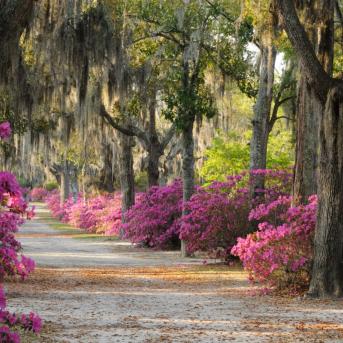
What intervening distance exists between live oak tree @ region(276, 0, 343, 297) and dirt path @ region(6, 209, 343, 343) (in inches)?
21.9

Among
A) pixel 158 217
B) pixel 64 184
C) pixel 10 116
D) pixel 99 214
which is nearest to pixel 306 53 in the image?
pixel 158 217

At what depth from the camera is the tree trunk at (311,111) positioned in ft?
38.8

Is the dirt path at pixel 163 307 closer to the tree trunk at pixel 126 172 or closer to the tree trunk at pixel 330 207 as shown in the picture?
the tree trunk at pixel 330 207

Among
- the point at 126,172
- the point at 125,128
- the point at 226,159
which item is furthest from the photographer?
the point at 226,159

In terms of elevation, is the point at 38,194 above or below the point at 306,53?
below

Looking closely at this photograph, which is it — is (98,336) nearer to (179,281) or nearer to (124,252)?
(179,281)

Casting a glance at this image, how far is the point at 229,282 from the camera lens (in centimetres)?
1347

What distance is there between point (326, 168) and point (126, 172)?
50.0ft

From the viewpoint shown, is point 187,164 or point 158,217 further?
point 158,217

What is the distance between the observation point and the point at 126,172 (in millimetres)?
25453

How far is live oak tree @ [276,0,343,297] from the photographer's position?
10.7m

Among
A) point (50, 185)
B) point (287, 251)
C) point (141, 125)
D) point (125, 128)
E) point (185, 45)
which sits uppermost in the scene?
point (185, 45)

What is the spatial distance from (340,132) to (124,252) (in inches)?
482

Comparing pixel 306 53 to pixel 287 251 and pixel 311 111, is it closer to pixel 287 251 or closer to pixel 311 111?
pixel 311 111
